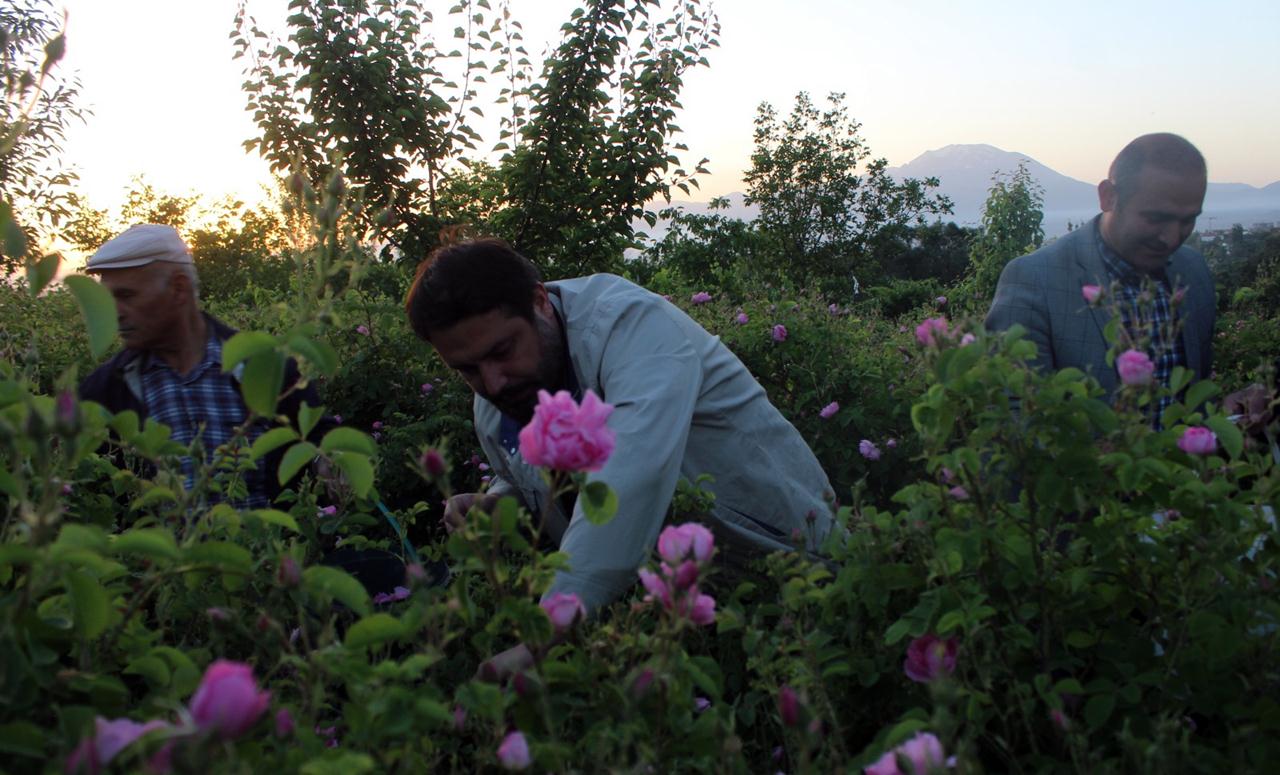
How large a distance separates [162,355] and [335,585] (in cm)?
270

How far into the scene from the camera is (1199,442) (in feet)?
4.15

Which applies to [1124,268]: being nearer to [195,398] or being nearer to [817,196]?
[195,398]

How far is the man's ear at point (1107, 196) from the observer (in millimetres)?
2961

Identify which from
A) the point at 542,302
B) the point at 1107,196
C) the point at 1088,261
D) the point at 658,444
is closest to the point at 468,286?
the point at 542,302

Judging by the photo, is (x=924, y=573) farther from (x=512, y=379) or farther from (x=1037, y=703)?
(x=512, y=379)

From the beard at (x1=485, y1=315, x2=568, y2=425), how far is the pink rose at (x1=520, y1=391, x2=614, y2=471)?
116cm

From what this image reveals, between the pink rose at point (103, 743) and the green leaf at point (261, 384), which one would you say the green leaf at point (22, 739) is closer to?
the pink rose at point (103, 743)

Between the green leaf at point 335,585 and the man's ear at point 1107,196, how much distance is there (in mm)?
2652

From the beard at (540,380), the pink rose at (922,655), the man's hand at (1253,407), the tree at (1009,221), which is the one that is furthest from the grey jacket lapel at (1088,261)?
the tree at (1009,221)

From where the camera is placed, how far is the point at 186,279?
11.1 feet

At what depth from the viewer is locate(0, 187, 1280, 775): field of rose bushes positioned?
89 cm

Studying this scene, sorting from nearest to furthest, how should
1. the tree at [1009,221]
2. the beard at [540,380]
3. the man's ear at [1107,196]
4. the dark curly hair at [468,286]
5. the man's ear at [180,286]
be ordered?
the dark curly hair at [468,286] < the beard at [540,380] < the man's ear at [1107,196] < the man's ear at [180,286] < the tree at [1009,221]

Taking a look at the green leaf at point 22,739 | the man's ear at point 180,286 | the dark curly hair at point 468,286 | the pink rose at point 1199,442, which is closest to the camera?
the green leaf at point 22,739

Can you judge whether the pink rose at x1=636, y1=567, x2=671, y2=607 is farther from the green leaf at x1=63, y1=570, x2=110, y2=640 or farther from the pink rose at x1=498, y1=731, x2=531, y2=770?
the green leaf at x1=63, y1=570, x2=110, y2=640
